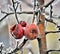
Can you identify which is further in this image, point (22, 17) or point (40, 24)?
point (22, 17)

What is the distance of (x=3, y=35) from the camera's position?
3.84 feet

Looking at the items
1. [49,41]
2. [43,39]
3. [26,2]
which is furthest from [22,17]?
[43,39]

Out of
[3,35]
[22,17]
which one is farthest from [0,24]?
[22,17]

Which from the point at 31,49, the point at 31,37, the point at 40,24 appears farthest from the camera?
the point at 31,49

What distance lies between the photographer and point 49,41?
3.08 ft

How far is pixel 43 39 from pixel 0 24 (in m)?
0.69

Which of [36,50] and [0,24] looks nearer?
[36,50]

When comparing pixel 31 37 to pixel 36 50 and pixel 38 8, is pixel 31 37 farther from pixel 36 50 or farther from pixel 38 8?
pixel 36 50

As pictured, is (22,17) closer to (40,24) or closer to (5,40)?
(5,40)

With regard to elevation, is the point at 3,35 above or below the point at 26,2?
below

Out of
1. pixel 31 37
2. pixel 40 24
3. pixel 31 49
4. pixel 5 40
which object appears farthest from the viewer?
pixel 5 40

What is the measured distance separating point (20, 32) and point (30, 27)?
0.08 ft

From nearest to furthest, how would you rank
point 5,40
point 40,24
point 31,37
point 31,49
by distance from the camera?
point 31,37 < point 40,24 < point 31,49 < point 5,40

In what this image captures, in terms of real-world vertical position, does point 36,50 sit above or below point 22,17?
below
